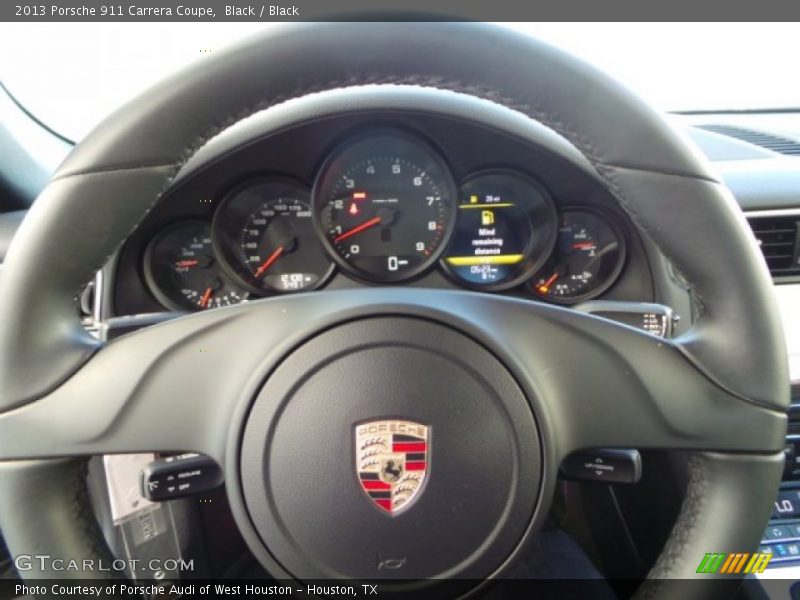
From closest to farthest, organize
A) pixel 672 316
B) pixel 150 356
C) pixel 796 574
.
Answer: pixel 150 356 < pixel 796 574 < pixel 672 316

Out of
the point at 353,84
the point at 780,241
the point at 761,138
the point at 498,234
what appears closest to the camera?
the point at 353,84

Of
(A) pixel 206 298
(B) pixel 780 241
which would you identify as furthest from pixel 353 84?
(B) pixel 780 241

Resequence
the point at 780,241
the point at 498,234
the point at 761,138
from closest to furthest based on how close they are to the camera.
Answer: the point at 780,241, the point at 498,234, the point at 761,138

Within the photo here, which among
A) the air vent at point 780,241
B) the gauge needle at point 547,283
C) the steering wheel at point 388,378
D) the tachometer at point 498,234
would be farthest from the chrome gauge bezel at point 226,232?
the air vent at point 780,241

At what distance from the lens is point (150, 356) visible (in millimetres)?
1008

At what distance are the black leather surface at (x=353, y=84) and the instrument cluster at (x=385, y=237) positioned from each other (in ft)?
3.17

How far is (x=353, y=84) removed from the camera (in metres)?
0.95

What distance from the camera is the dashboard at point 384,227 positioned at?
1857 millimetres

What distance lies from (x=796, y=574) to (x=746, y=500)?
660 mm

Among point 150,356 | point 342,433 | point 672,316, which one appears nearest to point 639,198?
point 342,433

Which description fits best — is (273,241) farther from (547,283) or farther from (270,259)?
(547,283)

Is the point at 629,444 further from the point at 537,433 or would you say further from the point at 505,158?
the point at 505,158

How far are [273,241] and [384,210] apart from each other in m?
0.29

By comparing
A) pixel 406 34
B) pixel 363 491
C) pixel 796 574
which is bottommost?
pixel 796 574
